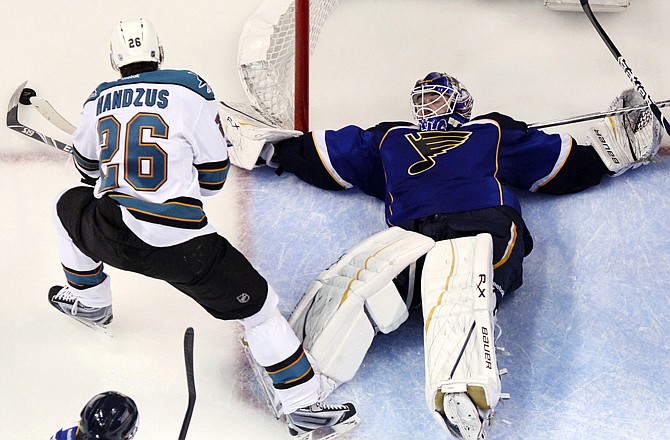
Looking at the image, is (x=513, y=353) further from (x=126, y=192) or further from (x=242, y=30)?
(x=242, y=30)

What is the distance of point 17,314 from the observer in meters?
2.74

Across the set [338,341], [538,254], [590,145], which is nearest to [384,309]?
[338,341]

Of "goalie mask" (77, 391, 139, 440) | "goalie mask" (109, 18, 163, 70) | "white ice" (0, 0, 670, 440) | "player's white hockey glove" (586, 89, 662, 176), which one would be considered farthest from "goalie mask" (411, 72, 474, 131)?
"goalie mask" (77, 391, 139, 440)

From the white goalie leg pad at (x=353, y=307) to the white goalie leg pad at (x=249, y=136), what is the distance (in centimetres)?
55

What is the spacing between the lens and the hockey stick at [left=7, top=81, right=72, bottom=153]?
3218 millimetres

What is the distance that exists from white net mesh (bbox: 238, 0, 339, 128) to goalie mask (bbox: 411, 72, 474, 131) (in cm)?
49

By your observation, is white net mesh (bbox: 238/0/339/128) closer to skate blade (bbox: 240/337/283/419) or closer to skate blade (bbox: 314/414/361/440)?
skate blade (bbox: 240/337/283/419)

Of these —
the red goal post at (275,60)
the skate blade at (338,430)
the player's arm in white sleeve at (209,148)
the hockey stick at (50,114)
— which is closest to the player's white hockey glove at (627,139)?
the red goal post at (275,60)

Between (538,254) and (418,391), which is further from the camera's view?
Result: (538,254)

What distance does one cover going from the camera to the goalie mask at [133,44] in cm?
231

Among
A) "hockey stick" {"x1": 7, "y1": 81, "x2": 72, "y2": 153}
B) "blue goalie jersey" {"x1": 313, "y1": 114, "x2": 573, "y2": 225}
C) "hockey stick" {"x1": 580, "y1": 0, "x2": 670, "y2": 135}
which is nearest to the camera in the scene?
"blue goalie jersey" {"x1": 313, "y1": 114, "x2": 573, "y2": 225}

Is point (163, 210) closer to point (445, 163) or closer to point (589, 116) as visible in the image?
point (445, 163)

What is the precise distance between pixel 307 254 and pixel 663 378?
0.95 metres

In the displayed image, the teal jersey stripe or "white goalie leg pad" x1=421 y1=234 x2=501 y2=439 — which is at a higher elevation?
the teal jersey stripe
